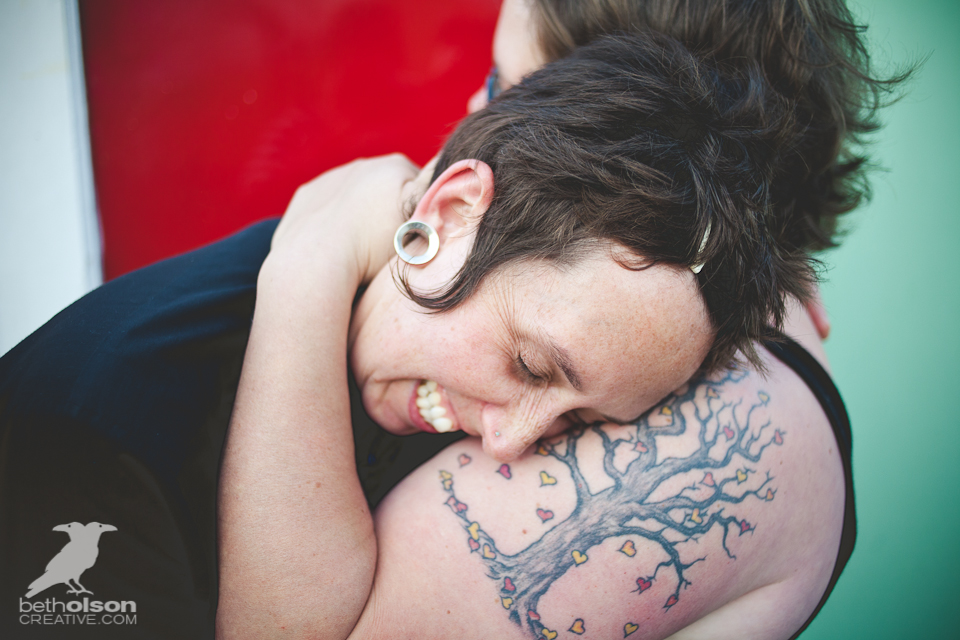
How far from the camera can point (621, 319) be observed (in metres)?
0.86

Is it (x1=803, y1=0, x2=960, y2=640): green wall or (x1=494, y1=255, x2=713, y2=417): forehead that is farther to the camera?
(x1=803, y1=0, x2=960, y2=640): green wall

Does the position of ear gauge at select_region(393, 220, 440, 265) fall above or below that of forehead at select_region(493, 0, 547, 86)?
below

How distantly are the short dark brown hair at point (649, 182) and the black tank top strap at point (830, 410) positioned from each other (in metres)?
0.18

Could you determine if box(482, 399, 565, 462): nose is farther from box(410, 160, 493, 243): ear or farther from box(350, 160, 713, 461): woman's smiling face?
box(410, 160, 493, 243): ear

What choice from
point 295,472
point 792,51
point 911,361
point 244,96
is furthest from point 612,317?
point 911,361

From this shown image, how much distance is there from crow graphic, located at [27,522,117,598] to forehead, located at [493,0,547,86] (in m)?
1.35

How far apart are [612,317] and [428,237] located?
1.35 feet

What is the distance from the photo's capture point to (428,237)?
3.43 ft

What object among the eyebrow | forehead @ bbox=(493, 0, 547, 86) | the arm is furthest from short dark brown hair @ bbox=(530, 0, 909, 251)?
the arm

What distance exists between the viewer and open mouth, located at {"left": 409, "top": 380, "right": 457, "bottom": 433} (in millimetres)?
1090

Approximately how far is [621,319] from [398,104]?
5.50ft

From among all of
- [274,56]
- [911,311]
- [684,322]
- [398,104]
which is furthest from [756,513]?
[911,311]

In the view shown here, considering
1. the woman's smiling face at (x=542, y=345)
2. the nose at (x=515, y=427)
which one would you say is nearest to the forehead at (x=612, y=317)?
the woman's smiling face at (x=542, y=345)

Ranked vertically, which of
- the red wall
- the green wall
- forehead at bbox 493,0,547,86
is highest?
the red wall
